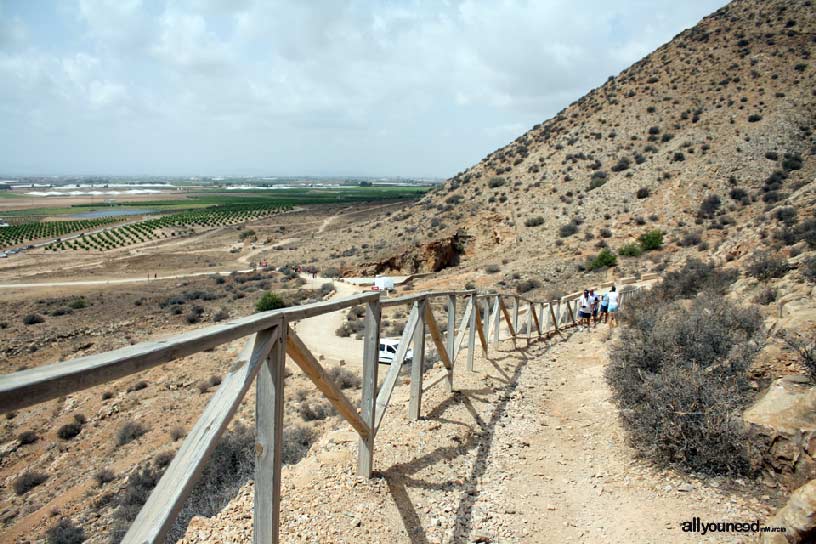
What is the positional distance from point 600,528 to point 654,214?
31712 millimetres

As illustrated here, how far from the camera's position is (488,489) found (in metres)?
4.50

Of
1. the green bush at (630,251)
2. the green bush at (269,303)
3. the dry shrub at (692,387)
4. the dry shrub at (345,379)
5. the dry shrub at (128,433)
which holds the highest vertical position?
the dry shrub at (692,387)

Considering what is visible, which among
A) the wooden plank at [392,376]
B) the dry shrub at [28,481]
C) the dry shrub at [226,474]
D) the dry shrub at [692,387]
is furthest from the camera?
the dry shrub at [28,481]

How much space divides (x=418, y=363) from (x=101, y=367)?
430 centimetres

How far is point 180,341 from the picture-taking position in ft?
6.23

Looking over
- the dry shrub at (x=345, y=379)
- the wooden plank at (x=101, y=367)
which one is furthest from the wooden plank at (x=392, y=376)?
the dry shrub at (x=345, y=379)

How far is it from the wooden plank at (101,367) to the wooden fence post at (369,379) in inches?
64.9

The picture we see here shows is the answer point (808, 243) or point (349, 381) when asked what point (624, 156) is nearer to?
point (808, 243)

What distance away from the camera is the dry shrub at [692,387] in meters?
4.25

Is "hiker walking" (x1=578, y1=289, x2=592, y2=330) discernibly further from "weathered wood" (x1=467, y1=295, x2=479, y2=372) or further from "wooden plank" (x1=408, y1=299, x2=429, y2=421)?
"wooden plank" (x1=408, y1=299, x2=429, y2=421)

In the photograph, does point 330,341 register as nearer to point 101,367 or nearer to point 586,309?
point 586,309

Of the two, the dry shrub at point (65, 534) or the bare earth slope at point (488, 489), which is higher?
the bare earth slope at point (488, 489)

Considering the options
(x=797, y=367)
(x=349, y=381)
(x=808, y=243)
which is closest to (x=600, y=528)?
(x=797, y=367)

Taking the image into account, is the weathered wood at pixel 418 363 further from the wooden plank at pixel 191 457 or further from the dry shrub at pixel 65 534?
the dry shrub at pixel 65 534
